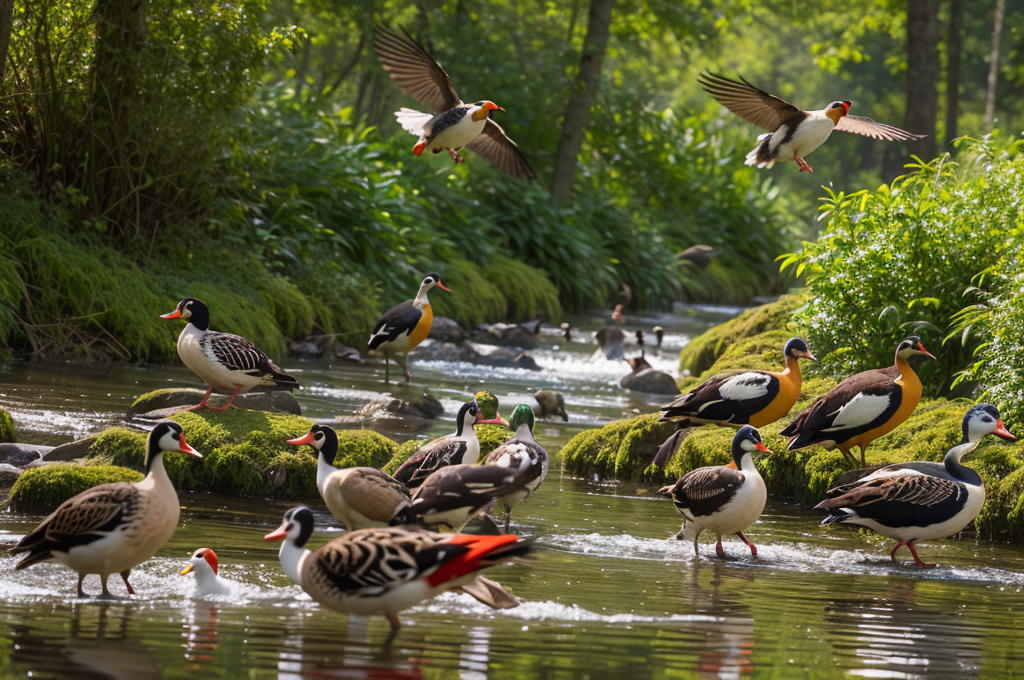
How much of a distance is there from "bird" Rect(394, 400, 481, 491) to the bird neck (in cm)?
210

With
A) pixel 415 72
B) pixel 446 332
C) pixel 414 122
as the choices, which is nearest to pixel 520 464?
pixel 414 122

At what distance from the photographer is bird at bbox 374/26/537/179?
9.39 meters

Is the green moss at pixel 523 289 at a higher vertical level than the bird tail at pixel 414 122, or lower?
lower

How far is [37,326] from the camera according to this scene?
12234 millimetres

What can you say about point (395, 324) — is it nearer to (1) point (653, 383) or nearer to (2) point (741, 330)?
(1) point (653, 383)

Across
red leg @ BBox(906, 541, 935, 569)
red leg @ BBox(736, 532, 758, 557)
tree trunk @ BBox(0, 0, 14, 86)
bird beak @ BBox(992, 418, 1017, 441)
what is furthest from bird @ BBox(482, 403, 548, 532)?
tree trunk @ BBox(0, 0, 14, 86)

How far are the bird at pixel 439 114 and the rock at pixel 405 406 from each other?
254cm

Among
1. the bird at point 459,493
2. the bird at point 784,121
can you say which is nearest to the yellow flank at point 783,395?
the bird at point 784,121

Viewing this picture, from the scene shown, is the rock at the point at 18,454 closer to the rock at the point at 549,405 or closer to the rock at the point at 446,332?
the rock at the point at 549,405

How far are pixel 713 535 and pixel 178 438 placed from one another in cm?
386

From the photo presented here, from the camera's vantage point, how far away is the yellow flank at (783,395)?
903 centimetres

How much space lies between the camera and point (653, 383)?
1514cm

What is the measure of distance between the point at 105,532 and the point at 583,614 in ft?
7.39

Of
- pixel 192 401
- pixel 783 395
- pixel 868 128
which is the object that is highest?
pixel 868 128
